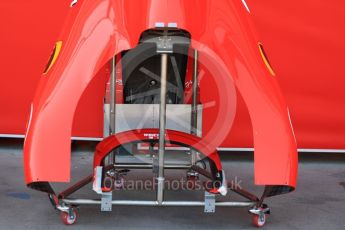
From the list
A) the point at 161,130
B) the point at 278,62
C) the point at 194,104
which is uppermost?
the point at 278,62

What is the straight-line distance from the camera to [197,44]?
3.43 meters

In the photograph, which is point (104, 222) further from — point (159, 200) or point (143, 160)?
point (143, 160)

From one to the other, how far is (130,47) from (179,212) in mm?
1256

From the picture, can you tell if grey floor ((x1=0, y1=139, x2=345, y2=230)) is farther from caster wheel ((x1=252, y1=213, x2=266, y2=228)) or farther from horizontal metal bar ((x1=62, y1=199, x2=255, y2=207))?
horizontal metal bar ((x1=62, y1=199, x2=255, y2=207))

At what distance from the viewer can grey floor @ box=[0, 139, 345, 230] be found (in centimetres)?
391

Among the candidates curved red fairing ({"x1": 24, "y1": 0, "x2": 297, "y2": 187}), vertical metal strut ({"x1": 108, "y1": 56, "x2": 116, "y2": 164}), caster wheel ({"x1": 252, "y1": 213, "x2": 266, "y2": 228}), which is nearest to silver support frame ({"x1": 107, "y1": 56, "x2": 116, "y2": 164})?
vertical metal strut ({"x1": 108, "y1": 56, "x2": 116, "y2": 164})

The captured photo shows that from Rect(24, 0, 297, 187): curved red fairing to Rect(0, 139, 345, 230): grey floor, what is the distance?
0.62 m

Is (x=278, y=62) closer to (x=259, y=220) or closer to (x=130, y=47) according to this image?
(x=259, y=220)

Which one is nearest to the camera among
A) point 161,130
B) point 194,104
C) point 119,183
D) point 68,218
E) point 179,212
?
point 161,130

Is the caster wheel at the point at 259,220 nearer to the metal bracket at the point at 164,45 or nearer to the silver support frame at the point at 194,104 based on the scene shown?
the silver support frame at the point at 194,104

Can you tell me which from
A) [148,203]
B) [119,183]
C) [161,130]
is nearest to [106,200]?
[148,203]

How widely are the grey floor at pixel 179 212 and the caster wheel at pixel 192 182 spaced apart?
9 centimetres

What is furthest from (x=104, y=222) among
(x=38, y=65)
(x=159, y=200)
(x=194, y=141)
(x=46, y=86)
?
(x=38, y=65)

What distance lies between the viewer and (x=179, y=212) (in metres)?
4.16
